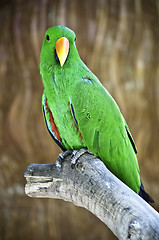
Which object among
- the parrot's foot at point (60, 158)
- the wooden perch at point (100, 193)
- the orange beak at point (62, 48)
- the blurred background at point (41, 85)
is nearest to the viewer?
the wooden perch at point (100, 193)

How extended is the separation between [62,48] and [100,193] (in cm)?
→ 36

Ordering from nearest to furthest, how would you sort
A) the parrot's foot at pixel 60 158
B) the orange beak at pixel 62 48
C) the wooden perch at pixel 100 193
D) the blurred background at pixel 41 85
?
the wooden perch at pixel 100 193
the orange beak at pixel 62 48
the parrot's foot at pixel 60 158
the blurred background at pixel 41 85

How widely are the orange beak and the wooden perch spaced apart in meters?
0.26

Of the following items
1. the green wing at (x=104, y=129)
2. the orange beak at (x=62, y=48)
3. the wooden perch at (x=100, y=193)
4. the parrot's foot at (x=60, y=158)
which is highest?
the orange beak at (x=62, y=48)

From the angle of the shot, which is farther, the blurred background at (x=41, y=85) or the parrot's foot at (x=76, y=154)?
the blurred background at (x=41, y=85)

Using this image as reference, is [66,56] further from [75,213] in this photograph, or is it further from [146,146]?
[75,213]

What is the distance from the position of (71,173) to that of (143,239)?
303mm

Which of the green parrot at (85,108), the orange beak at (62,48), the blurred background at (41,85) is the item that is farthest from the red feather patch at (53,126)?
the blurred background at (41,85)

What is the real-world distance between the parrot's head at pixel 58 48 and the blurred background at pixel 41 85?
108 centimetres

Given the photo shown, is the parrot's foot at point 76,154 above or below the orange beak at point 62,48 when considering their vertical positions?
below

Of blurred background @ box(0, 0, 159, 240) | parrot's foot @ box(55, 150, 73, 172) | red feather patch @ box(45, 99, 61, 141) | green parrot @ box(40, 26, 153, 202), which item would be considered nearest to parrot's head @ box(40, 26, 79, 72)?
green parrot @ box(40, 26, 153, 202)

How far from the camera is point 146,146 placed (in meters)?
1.94

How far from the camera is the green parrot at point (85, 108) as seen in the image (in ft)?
2.61

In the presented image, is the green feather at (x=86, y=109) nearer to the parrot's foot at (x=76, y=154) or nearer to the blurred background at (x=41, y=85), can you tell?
the parrot's foot at (x=76, y=154)
